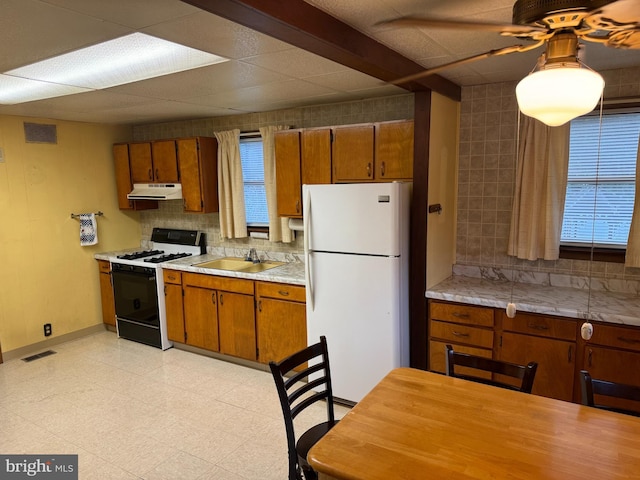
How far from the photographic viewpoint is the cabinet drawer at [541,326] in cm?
263

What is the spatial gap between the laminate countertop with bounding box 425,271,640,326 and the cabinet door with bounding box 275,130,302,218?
4.53ft

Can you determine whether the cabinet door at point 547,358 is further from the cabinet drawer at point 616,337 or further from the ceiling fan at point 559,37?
the ceiling fan at point 559,37

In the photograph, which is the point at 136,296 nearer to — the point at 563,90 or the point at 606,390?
the point at 606,390

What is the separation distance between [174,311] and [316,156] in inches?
85.3

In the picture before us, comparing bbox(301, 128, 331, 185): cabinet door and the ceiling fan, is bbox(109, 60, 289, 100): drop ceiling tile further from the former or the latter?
the ceiling fan

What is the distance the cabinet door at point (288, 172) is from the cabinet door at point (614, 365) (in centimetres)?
233

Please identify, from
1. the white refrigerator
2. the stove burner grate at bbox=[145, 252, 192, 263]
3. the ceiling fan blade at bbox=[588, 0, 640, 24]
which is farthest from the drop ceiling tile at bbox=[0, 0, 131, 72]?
the stove burner grate at bbox=[145, 252, 192, 263]

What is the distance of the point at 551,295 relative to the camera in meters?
2.90

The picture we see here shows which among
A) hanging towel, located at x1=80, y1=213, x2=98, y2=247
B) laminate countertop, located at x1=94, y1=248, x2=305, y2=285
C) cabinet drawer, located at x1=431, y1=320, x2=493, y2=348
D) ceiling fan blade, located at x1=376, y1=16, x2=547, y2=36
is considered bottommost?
cabinet drawer, located at x1=431, y1=320, x2=493, y2=348

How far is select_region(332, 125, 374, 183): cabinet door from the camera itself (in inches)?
128

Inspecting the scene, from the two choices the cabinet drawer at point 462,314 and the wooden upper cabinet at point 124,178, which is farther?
→ the wooden upper cabinet at point 124,178

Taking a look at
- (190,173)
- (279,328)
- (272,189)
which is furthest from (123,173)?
(279,328)

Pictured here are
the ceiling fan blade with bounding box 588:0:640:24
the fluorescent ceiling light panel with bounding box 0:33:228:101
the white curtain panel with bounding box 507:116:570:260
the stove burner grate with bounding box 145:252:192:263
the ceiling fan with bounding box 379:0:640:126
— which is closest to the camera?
the ceiling fan blade with bounding box 588:0:640:24

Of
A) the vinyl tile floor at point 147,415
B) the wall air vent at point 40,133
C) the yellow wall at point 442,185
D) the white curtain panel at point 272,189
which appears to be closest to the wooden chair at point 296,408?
the vinyl tile floor at point 147,415
